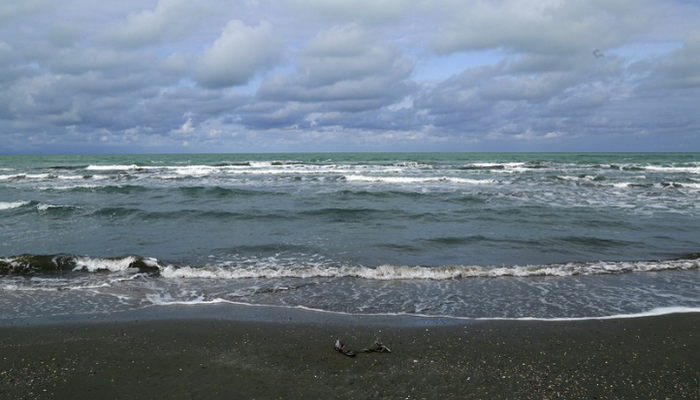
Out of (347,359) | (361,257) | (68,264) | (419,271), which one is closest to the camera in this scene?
(347,359)

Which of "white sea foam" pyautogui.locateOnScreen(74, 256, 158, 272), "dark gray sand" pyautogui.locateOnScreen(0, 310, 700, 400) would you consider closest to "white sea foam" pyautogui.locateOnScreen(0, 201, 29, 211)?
"white sea foam" pyautogui.locateOnScreen(74, 256, 158, 272)

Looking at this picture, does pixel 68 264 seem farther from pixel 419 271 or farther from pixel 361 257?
pixel 419 271

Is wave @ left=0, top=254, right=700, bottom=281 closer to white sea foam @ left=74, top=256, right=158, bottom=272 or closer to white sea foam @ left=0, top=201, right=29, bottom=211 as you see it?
white sea foam @ left=74, top=256, right=158, bottom=272

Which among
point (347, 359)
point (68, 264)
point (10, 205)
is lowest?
point (347, 359)

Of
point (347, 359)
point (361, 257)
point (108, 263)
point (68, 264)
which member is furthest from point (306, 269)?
point (68, 264)

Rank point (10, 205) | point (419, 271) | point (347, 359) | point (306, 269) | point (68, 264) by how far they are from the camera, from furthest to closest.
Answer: point (10, 205) → point (68, 264) → point (306, 269) → point (419, 271) → point (347, 359)

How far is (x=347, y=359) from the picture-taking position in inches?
195

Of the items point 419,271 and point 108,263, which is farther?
point 108,263

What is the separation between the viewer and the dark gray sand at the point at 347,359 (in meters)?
4.27

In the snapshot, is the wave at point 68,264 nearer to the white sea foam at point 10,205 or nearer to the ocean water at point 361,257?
the ocean water at point 361,257

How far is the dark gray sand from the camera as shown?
4.27 m

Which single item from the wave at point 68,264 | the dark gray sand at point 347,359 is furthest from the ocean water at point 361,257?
the dark gray sand at point 347,359

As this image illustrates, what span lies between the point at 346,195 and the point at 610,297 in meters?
16.9

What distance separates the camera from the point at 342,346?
523 cm
